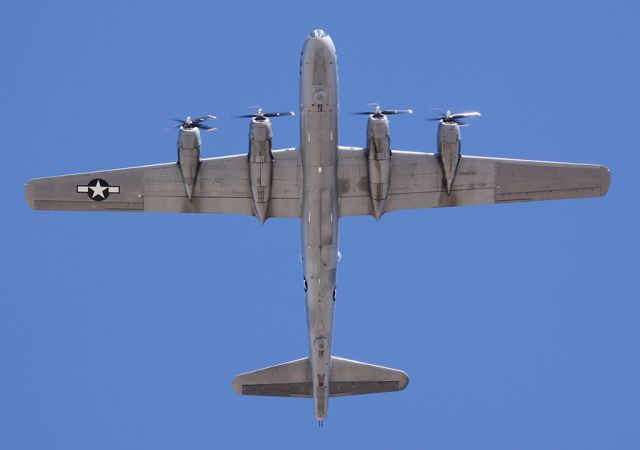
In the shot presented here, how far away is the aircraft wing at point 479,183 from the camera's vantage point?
40.1m

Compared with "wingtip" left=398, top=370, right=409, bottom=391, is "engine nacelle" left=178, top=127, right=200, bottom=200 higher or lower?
higher

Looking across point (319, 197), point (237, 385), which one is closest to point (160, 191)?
point (319, 197)

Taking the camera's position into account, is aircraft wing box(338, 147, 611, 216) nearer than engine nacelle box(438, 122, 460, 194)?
No

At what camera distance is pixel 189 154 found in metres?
39.2

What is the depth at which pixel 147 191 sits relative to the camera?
132ft

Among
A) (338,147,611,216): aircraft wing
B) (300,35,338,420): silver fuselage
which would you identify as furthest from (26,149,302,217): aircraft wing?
(338,147,611,216): aircraft wing

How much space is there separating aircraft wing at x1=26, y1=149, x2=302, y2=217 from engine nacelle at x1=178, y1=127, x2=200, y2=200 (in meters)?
0.27

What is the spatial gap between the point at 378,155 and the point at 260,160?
4121mm

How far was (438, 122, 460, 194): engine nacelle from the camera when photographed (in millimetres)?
39375

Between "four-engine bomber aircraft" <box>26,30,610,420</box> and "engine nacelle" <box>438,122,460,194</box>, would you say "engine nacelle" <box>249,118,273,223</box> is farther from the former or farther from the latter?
"engine nacelle" <box>438,122,460,194</box>

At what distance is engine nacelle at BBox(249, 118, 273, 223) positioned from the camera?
38.6m

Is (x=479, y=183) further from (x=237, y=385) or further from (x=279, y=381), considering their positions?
(x=237, y=385)

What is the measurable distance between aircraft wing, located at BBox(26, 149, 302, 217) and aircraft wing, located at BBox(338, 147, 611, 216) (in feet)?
11.4

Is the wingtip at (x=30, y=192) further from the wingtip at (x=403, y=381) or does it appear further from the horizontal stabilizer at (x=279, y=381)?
the wingtip at (x=403, y=381)
